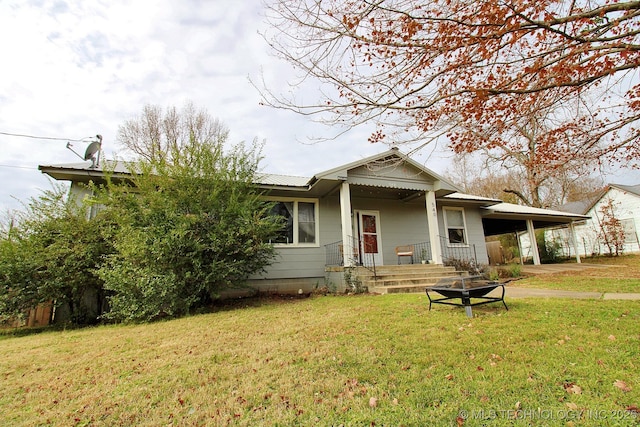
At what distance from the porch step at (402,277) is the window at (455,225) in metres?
3.47

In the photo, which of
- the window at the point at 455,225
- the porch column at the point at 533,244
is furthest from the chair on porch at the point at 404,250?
the porch column at the point at 533,244

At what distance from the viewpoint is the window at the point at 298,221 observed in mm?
10195

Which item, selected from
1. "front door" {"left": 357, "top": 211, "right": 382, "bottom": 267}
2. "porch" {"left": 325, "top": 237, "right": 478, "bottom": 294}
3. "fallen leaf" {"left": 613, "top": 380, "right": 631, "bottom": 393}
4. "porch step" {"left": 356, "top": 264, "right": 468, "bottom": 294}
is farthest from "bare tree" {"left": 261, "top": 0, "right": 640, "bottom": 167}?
"front door" {"left": 357, "top": 211, "right": 382, "bottom": 267}

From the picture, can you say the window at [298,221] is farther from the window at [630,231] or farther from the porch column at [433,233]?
the window at [630,231]

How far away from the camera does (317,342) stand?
3953 millimetres

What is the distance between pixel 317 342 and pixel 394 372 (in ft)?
4.27

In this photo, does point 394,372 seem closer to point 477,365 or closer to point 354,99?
point 477,365

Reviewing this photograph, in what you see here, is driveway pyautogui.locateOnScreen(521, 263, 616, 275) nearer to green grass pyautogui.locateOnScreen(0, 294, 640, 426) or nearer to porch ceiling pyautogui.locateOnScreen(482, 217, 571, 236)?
porch ceiling pyautogui.locateOnScreen(482, 217, 571, 236)

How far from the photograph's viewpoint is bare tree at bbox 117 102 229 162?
58.6ft

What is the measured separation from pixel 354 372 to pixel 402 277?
20.8 ft

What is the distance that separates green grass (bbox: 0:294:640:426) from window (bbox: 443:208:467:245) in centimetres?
766

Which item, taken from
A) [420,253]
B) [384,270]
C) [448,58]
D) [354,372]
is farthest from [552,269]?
[354,372]

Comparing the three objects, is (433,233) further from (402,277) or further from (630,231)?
(630,231)

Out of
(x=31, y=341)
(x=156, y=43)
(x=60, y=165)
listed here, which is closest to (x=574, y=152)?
(x=156, y=43)
